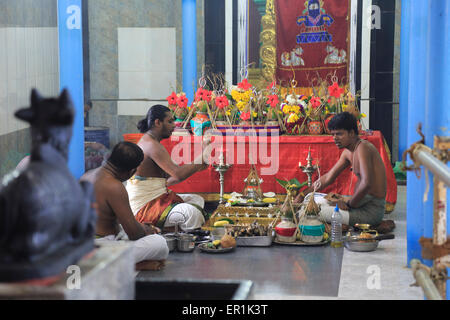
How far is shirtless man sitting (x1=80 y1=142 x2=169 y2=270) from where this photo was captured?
4.36 meters

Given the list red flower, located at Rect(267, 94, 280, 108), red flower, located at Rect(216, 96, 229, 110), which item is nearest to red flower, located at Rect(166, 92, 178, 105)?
red flower, located at Rect(216, 96, 229, 110)

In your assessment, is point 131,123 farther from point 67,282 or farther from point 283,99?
point 67,282

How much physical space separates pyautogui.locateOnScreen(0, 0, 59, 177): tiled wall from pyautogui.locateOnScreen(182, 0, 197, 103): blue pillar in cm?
209

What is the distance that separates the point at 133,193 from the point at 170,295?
3555 mm

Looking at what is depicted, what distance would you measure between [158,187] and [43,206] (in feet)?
13.8

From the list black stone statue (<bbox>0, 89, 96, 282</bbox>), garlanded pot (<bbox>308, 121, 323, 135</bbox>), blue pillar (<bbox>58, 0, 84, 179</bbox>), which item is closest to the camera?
black stone statue (<bbox>0, 89, 96, 282</bbox>)

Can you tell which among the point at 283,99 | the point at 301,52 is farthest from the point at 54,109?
the point at 301,52

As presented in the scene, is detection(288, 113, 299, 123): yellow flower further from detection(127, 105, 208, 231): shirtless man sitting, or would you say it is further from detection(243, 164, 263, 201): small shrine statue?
detection(127, 105, 208, 231): shirtless man sitting

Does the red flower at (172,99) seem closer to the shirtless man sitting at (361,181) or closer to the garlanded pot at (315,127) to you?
the garlanded pot at (315,127)

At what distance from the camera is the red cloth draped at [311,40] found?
1119cm

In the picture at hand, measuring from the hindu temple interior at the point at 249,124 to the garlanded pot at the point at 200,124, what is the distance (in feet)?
0.05

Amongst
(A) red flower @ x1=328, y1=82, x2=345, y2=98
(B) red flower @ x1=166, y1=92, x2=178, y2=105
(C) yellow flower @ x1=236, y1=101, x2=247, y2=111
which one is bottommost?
(C) yellow flower @ x1=236, y1=101, x2=247, y2=111

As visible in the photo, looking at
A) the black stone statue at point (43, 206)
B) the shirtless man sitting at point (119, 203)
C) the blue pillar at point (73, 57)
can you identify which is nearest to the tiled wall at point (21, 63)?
the blue pillar at point (73, 57)

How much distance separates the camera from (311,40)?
11.3 m
